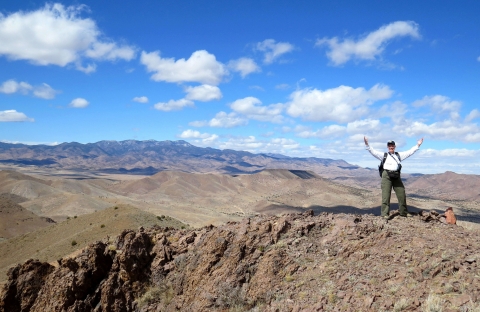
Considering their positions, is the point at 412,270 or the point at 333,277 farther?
the point at 333,277

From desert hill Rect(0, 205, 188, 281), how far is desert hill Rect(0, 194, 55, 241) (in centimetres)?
1090

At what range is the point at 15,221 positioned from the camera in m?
40.3

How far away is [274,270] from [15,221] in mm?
43199

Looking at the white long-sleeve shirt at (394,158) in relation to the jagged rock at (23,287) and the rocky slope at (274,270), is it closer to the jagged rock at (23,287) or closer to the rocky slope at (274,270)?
the rocky slope at (274,270)

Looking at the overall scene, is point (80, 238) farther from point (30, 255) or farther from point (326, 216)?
point (326, 216)

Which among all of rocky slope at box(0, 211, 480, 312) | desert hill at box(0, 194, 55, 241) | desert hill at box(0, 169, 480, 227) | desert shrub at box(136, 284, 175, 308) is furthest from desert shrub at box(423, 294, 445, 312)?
desert hill at box(0, 194, 55, 241)

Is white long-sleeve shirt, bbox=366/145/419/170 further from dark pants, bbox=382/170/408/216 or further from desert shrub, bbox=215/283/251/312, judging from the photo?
desert shrub, bbox=215/283/251/312

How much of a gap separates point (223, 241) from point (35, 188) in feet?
281

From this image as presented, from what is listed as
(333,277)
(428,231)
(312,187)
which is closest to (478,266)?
(428,231)

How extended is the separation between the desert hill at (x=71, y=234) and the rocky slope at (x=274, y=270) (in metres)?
15.0

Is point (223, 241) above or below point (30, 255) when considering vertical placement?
above

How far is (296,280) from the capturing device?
740cm

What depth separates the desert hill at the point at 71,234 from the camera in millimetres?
23562

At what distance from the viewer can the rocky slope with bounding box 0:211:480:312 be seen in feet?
19.9
